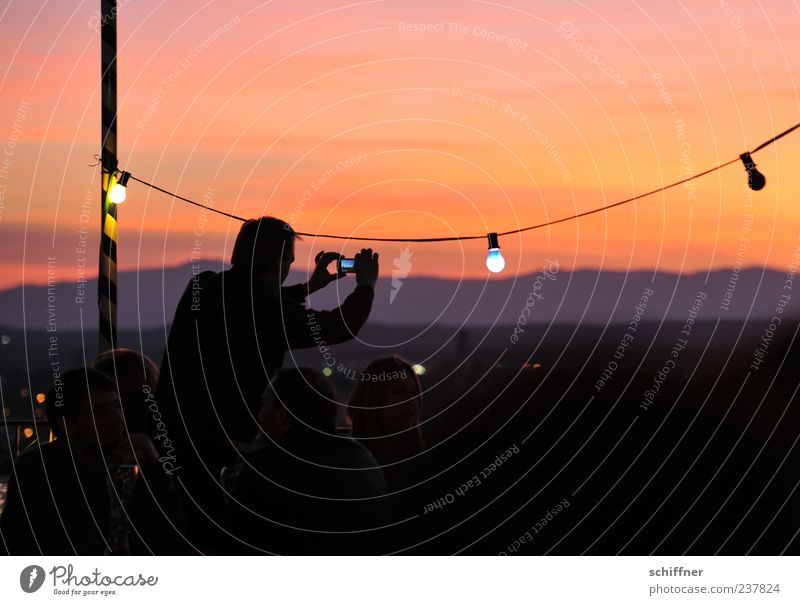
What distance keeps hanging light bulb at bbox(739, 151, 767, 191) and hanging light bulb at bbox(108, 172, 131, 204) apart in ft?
10.2

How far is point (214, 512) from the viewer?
4883mm

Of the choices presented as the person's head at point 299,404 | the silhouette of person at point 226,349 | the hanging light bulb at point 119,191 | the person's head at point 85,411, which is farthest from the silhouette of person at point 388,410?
the hanging light bulb at point 119,191

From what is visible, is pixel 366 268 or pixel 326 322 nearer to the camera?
pixel 326 322

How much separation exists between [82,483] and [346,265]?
195 cm

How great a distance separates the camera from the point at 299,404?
3893 millimetres

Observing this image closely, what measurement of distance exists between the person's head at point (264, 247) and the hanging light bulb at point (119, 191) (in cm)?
81

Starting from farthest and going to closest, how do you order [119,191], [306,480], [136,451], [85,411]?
[119,191], [136,451], [85,411], [306,480]

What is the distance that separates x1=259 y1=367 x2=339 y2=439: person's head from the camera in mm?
3859

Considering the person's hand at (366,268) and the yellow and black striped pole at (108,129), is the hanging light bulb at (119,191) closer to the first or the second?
the yellow and black striped pole at (108,129)

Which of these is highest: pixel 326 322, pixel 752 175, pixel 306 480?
pixel 752 175

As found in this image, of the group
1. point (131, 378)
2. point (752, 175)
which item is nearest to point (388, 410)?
point (131, 378)

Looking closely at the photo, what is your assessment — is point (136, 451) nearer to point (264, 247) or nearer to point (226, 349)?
point (226, 349)
